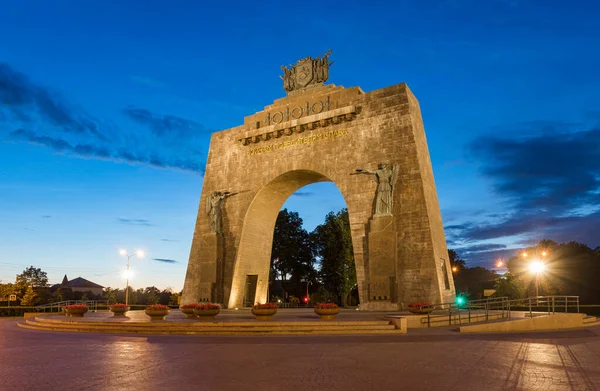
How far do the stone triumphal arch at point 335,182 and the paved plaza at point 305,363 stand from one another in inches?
313

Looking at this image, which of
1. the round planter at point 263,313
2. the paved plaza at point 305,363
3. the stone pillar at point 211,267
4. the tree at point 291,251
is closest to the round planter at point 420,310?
the paved plaza at point 305,363

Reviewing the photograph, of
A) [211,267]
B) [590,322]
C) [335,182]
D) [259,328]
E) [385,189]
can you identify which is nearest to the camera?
[259,328]

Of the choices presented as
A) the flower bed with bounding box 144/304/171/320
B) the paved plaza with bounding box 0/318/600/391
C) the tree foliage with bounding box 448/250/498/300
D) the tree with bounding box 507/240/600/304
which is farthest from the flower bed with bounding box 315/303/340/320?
the tree foliage with bounding box 448/250/498/300

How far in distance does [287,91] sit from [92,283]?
81839mm

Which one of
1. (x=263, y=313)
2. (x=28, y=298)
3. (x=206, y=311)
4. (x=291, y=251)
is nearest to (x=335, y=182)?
(x=263, y=313)

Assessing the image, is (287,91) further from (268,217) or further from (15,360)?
(15,360)

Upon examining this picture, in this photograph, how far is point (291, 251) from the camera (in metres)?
47.0

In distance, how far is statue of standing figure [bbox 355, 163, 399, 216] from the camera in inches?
842

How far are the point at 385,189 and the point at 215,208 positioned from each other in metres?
10.0

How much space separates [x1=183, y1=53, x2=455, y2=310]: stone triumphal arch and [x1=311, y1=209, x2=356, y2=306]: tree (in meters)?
15.2

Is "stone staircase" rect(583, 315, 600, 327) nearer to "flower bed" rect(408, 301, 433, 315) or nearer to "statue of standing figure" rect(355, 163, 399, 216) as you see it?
"flower bed" rect(408, 301, 433, 315)

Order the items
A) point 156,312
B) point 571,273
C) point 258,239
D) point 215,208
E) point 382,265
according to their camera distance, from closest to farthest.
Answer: point 156,312
point 382,265
point 215,208
point 258,239
point 571,273

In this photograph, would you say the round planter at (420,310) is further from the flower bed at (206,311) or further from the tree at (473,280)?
the tree at (473,280)

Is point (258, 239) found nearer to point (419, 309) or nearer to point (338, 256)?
point (419, 309)
